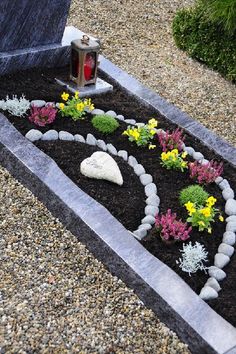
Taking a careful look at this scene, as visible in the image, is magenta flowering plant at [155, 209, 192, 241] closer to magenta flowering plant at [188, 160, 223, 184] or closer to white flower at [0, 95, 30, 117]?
magenta flowering plant at [188, 160, 223, 184]

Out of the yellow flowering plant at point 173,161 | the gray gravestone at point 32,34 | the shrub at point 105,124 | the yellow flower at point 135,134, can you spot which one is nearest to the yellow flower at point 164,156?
the yellow flowering plant at point 173,161

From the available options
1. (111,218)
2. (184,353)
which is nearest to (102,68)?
(111,218)

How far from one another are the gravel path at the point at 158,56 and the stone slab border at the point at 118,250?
1.90m

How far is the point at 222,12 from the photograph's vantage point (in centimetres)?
598

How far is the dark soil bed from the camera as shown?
3.46 m

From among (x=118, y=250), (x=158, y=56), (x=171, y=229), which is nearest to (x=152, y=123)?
(x=171, y=229)

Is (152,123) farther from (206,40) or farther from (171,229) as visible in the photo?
(206,40)

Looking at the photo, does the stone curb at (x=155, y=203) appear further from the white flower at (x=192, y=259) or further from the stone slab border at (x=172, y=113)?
the stone slab border at (x=172, y=113)

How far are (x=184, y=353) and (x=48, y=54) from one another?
308 centimetres

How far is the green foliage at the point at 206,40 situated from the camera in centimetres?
621

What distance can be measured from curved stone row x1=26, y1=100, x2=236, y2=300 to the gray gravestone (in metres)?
0.61

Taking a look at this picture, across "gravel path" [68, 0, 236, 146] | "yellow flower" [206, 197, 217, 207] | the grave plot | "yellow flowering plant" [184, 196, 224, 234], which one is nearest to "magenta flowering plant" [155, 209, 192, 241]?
the grave plot

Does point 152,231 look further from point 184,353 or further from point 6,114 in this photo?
point 6,114

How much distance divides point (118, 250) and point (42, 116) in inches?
57.2
